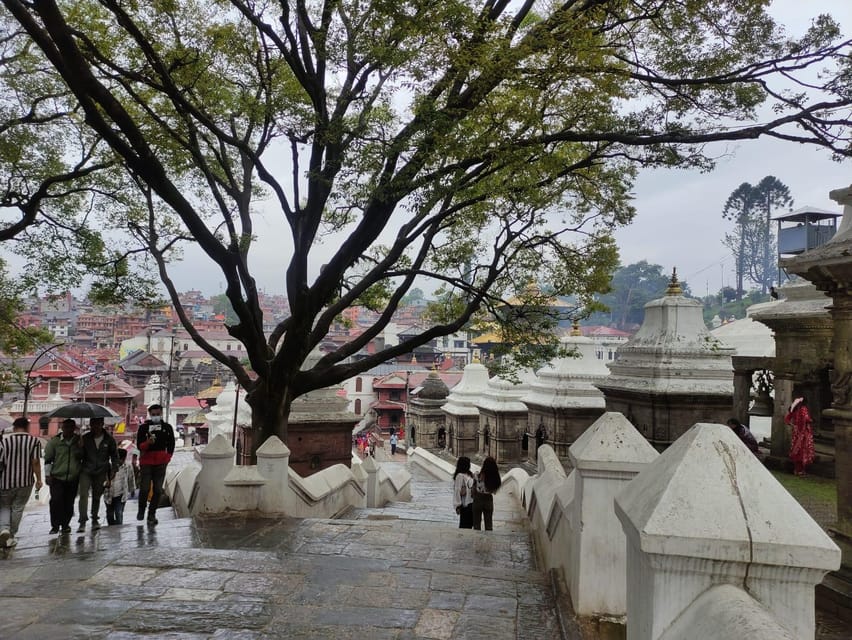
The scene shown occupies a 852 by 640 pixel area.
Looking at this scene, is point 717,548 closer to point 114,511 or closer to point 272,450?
point 272,450

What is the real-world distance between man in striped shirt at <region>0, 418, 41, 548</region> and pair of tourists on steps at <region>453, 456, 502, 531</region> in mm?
5354

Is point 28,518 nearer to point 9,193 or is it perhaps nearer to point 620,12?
point 9,193

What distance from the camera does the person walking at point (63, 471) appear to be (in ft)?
→ 23.5

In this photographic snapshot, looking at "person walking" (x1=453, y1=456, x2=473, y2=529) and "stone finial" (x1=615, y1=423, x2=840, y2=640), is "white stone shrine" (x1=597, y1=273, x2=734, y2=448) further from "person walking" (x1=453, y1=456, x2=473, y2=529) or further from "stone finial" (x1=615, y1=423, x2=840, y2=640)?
"stone finial" (x1=615, y1=423, x2=840, y2=640)

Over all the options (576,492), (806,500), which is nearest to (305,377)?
(576,492)

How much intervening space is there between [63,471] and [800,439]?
481 inches

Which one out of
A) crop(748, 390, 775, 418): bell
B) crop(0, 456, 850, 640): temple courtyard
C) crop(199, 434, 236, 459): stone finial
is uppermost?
crop(748, 390, 775, 418): bell

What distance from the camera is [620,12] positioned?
7.76 metres

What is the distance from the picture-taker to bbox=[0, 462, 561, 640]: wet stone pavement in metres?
4.29

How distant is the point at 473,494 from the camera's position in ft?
30.4

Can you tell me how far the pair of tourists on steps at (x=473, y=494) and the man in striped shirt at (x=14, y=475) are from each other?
211 inches

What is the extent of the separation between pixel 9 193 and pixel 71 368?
4035 cm

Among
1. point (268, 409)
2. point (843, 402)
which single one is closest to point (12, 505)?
point (268, 409)

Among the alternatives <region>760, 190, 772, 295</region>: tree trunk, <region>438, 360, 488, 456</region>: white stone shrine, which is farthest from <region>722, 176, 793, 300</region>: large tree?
<region>438, 360, 488, 456</region>: white stone shrine
